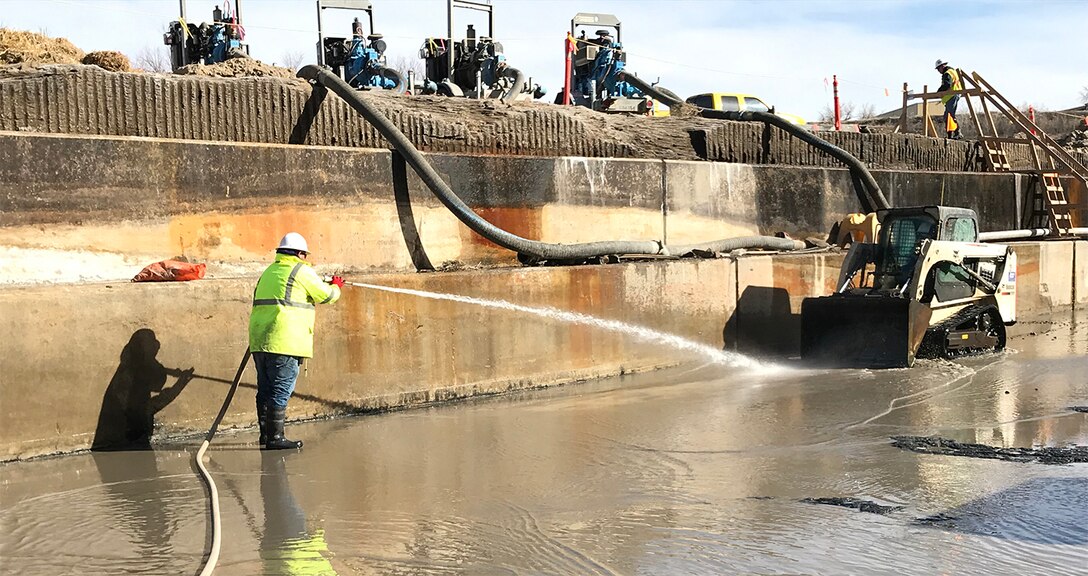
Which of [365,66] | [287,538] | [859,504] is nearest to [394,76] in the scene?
[365,66]

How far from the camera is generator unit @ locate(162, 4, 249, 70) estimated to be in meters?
22.6

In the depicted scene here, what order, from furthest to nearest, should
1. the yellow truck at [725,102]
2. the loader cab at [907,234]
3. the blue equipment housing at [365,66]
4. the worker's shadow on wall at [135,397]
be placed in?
1. the yellow truck at [725,102]
2. the blue equipment housing at [365,66]
3. the loader cab at [907,234]
4. the worker's shadow on wall at [135,397]

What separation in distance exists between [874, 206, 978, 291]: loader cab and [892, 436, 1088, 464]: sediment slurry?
4.84 m

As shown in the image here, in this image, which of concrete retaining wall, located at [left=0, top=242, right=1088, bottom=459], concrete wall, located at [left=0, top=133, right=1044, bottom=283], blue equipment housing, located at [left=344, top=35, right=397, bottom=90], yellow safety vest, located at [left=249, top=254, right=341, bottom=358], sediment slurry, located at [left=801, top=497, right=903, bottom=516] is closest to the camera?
sediment slurry, located at [left=801, top=497, right=903, bottom=516]

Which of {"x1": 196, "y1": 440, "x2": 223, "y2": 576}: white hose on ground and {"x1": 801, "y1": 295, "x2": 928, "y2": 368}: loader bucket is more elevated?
{"x1": 801, "y1": 295, "x2": 928, "y2": 368}: loader bucket

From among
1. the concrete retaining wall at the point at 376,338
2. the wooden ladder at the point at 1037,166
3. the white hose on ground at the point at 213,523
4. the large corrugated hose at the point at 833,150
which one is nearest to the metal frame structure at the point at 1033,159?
the wooden ladder at the point at 1037,166

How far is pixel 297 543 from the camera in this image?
18.2 ft

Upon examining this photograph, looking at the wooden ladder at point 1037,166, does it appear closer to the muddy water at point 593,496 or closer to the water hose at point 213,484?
the muddy water at point 593,496

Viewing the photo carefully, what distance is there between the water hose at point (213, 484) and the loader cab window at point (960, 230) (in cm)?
841

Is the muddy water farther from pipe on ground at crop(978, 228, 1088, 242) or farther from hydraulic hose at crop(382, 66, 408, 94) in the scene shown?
hydraulic hose at crop(382, 66, 408, 94)

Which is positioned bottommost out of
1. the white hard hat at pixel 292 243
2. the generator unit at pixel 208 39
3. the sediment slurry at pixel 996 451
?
the sediment slurry at pixel 996 451

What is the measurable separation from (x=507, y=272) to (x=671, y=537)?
536 centimetres

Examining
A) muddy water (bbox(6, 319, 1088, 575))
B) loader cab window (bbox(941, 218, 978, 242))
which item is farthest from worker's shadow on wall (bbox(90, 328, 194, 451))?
loader cab window (bbox(941, 218, 978, 242))

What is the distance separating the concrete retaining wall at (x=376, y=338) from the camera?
763 cm
